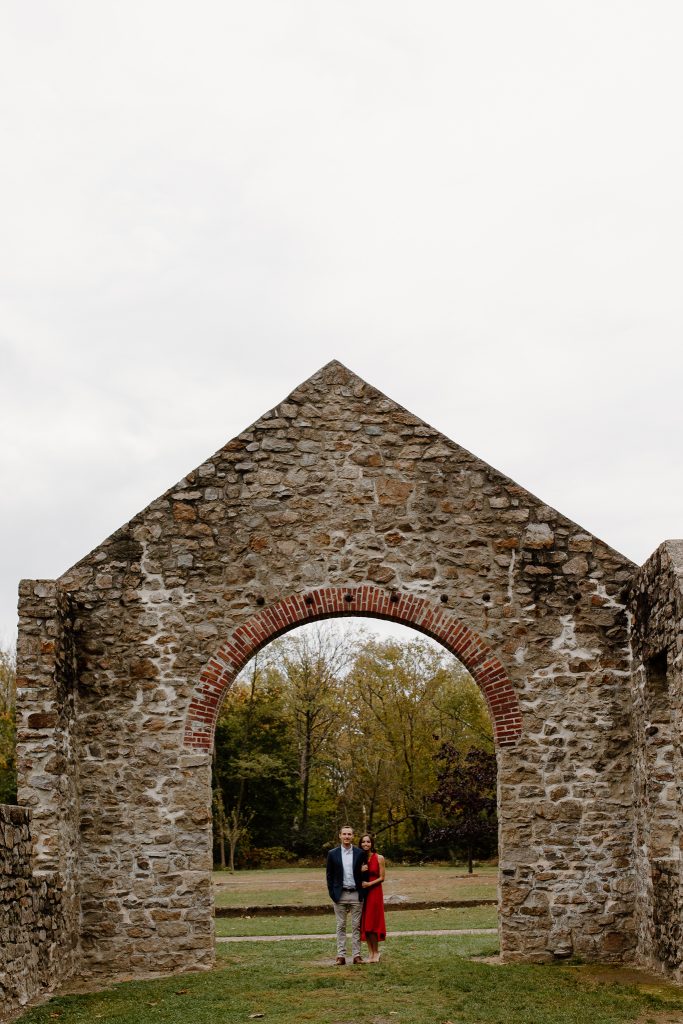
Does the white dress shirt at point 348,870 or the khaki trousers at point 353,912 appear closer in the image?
the khaki trousers at point 353,912

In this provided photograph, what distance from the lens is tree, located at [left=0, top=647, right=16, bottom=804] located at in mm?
24359

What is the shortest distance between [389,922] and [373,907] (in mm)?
4647

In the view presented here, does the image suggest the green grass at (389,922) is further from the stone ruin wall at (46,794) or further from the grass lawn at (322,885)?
the stone ruin wall at (46,794)

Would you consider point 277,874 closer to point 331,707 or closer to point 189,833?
point 331,707

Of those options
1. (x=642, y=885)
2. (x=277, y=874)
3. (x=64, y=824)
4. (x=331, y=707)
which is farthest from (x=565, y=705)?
(x=331, y=707)

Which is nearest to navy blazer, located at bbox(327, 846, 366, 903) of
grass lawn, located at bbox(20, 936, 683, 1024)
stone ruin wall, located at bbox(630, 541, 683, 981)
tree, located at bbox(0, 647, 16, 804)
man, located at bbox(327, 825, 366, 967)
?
man, located at bbox(327, 825, 366, 967)

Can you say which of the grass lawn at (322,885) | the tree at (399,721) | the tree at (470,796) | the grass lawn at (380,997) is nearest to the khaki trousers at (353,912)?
the grass lawn at (380,997)

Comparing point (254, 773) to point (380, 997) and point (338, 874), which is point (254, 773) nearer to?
point (338, 874)

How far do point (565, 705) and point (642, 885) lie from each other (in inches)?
68.8

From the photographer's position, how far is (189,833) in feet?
32.5

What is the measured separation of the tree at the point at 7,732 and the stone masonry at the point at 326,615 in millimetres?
12934

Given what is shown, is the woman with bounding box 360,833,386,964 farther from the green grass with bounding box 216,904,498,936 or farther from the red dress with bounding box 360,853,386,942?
the green grass with bounding box 216,904,498,936

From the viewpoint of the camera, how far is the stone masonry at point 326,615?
9641mm

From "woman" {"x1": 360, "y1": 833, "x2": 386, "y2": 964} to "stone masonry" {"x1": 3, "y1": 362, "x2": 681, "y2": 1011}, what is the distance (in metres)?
1.21
